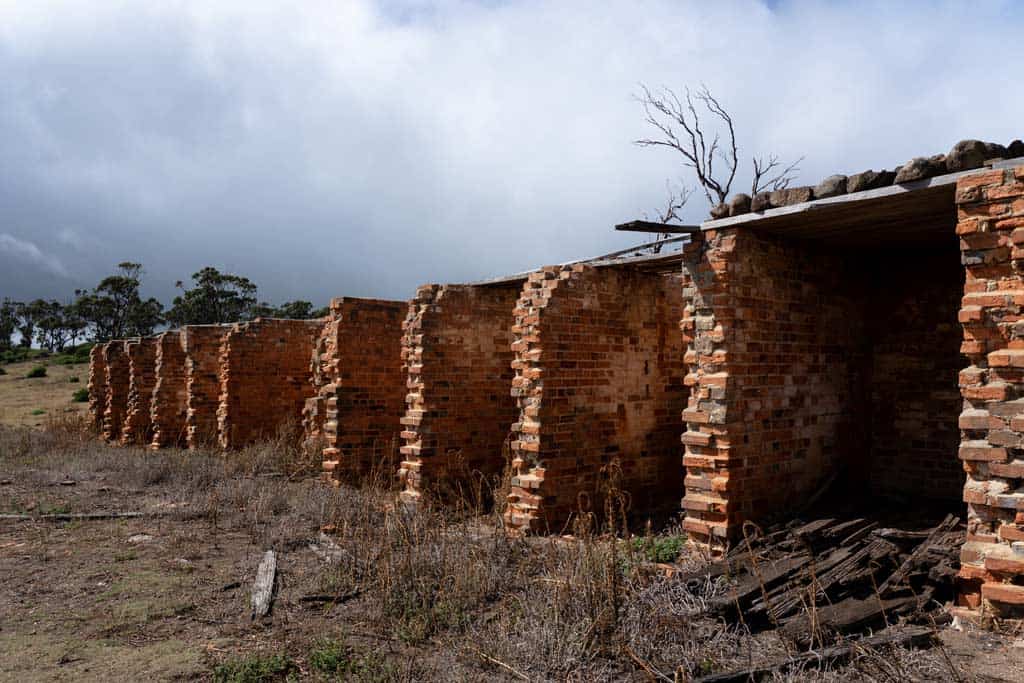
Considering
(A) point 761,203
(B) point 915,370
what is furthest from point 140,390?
(B) point 915,370

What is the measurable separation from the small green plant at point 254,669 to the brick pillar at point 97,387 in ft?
70.9

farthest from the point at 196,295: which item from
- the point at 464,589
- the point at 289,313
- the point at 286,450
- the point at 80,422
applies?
the point at 464,589

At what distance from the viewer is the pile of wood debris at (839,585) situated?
14.7 feet

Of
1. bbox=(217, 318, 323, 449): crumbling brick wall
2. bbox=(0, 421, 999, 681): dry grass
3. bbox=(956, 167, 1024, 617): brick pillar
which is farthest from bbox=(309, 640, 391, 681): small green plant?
bbox=(217, 318, 323, 449): crumbling brick wall

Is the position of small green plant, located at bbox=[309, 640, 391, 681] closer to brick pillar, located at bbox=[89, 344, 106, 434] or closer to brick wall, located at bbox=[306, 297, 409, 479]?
brick wall, located at bbox=[306, 297, 409, 479]

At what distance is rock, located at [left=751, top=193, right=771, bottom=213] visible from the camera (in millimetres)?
6156

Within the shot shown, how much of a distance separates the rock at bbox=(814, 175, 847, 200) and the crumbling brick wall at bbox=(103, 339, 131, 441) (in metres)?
21.6

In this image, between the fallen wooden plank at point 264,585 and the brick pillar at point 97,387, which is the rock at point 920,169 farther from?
the brick pillar at point 97,387

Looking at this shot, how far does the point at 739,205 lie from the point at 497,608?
4.01m

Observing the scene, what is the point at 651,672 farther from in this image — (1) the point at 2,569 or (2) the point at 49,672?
(1) the point at 2,569

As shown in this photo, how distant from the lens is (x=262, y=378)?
50.8 feet

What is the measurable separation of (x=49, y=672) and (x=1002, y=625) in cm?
600

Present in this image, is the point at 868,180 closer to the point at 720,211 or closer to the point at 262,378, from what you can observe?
the point at 720,211

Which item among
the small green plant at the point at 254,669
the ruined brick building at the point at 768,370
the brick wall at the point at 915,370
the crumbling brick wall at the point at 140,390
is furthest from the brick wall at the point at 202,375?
the brick wall at the point at 915,370
